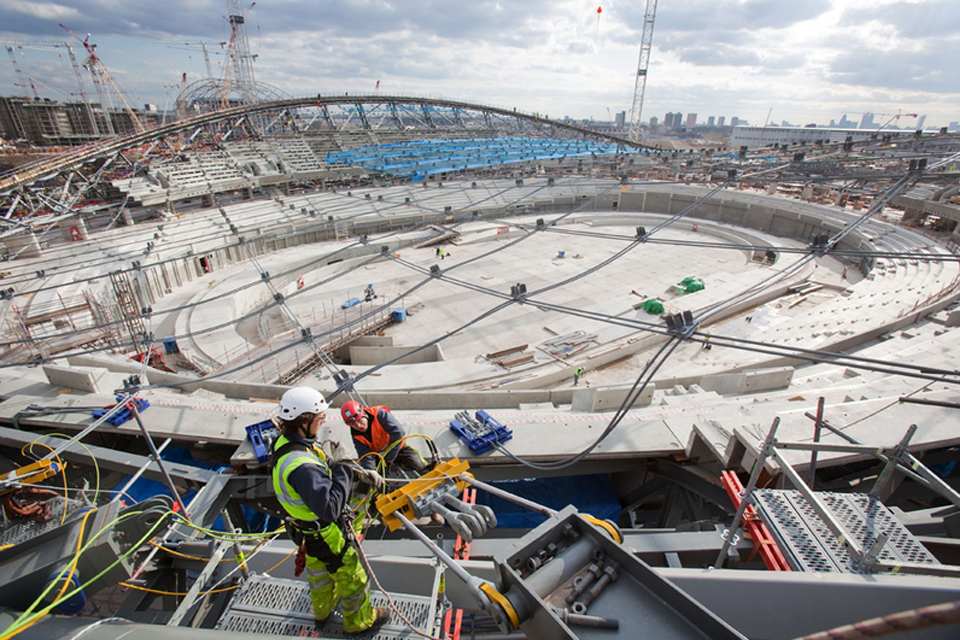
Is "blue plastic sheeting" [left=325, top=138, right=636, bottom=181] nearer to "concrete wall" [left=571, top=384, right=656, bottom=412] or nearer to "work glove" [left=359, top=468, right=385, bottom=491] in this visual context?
"concrete wall" [left=571, top=384, right=656, bottom=412]

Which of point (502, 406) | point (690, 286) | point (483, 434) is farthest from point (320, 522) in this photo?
point (690, 286)

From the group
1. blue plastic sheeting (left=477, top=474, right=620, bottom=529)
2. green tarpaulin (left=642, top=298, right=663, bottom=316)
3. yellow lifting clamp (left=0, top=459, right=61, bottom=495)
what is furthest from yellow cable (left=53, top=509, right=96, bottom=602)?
green tarpaulin (left=642, top=298, right=663, bottom=316)

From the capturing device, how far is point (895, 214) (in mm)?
21844

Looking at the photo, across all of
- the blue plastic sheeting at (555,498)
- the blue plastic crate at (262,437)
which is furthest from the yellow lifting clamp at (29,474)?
the blue plastic sheeting at (555,498)

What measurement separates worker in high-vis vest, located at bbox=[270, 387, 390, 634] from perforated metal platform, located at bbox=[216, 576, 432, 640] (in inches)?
2.8

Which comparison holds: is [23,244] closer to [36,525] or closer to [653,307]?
[36,525]

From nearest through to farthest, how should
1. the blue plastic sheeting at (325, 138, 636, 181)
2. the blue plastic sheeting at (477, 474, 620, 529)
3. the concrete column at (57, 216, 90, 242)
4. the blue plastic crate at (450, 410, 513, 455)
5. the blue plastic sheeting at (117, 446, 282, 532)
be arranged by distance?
1. the blue plastic crate at (450, 410, 513, 455)
2. the blue plastic sheeting at (477, 474, 620, 529)
3. the blue plastic sheeting at (117, 446, 282, 532)
4. the concrete column at (57, 216, 90, 242)
5. the blue plastic sheeting at (325, 138, 636, 181)

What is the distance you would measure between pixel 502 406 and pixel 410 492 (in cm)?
449

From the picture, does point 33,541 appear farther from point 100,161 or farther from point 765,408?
point 100,161

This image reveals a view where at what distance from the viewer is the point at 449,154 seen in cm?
3488

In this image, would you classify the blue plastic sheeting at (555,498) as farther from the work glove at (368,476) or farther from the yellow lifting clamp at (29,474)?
the yellow lifting clamp at (29,474)

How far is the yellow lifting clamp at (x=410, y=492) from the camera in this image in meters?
2.58

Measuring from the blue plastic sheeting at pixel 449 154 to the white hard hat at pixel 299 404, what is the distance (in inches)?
1188

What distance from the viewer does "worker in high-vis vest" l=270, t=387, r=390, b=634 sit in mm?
2473
